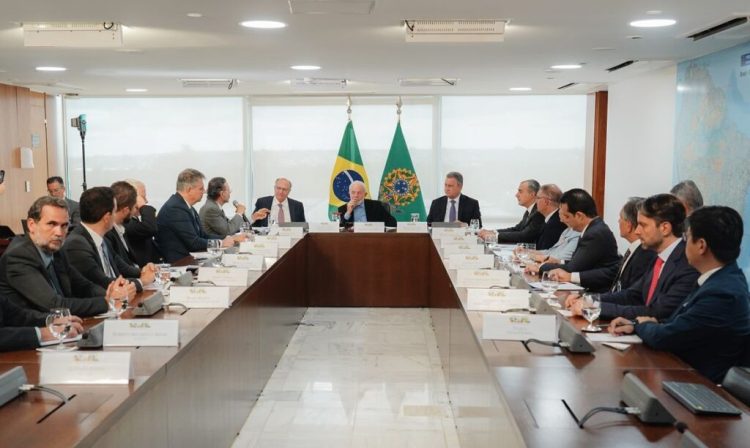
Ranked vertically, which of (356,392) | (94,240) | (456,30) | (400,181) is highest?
(456,30)

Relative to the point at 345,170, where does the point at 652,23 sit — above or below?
above

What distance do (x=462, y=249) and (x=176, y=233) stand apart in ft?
7.63

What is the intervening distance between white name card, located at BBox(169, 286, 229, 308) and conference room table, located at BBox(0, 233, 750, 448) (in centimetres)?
7

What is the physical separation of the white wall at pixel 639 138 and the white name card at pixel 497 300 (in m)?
4.44

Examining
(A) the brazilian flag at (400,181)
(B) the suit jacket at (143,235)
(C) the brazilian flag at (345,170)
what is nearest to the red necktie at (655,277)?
(B) the suit jacket at (143,235)

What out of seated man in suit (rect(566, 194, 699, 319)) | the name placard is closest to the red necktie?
seated man in suit (rect(566, 194, 699, 319))

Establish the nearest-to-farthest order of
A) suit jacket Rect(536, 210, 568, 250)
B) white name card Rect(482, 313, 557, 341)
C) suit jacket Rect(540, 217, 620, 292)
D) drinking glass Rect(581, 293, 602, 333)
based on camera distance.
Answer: white name card Rect(482, 313, 557, 341) → drinking glass Rect(581, 293, 602, 333) → suit jacket Rect(540, 217, 620, 292) → suit jacket Rect(536, 210, 568, 250)

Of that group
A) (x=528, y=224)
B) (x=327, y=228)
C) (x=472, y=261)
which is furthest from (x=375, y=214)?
(x=472, y=261)

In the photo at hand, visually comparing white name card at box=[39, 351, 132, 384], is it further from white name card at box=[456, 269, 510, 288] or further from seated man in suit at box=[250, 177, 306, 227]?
seated man in suit at box=[250, 177, 306, 227]

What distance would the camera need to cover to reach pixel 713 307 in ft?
9.11

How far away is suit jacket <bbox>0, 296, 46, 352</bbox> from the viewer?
2658 millimetres

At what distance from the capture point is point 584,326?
3178 millimetres

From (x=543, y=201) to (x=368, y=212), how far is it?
77.8 inches

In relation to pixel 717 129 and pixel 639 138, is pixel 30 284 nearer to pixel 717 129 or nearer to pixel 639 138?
pixel 717 129
